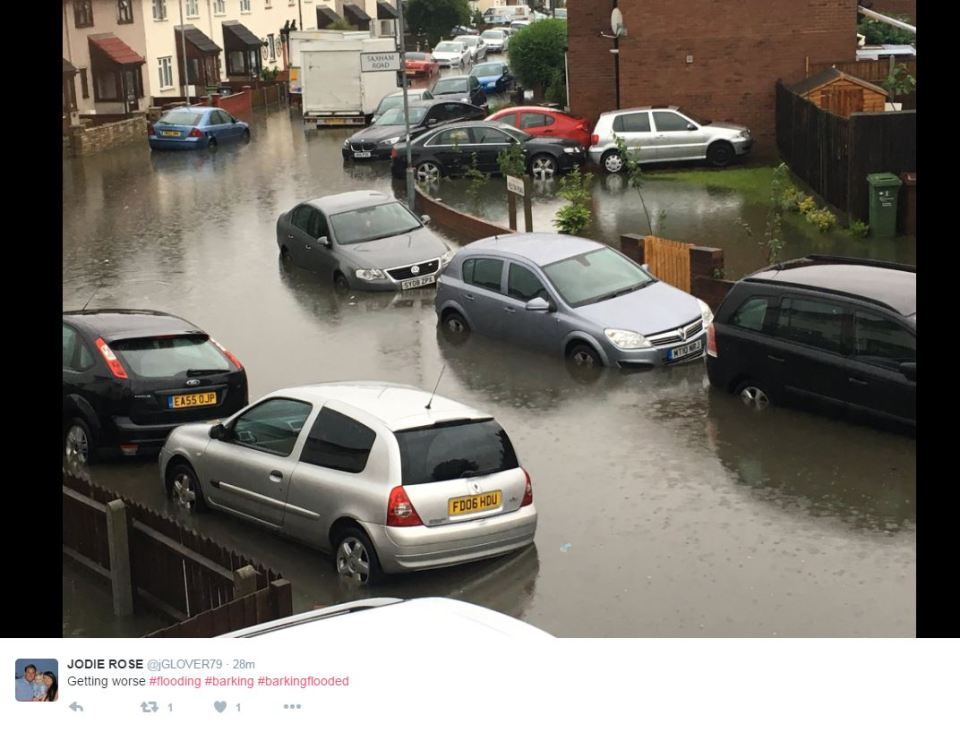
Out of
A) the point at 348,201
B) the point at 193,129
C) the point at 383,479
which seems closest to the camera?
the point at 383,479

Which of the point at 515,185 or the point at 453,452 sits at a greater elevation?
the point at 515,185

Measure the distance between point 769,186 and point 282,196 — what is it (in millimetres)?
9837

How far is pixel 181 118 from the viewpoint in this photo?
39.7 m

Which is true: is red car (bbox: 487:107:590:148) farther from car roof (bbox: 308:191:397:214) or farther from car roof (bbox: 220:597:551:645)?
car roof (bbox: 220:597:551:645)

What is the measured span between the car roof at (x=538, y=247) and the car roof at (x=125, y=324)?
14.1 feet

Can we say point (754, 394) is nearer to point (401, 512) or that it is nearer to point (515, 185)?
point (401, 512)

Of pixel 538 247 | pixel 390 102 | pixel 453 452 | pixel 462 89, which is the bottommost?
pixel 453 452

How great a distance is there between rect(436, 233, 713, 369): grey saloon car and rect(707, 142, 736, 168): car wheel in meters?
13.2

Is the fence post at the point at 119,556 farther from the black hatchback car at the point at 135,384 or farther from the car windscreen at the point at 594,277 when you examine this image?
the car windscreen at the point at 594,277

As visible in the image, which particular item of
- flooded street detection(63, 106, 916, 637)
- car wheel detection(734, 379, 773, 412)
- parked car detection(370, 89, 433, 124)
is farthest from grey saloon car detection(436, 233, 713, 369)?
parked car detection(370, 89, 433, 124)

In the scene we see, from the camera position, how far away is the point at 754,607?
1003cm

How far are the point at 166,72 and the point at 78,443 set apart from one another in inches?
1437

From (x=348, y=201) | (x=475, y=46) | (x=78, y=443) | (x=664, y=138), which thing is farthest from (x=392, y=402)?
(x=475, y=46)
